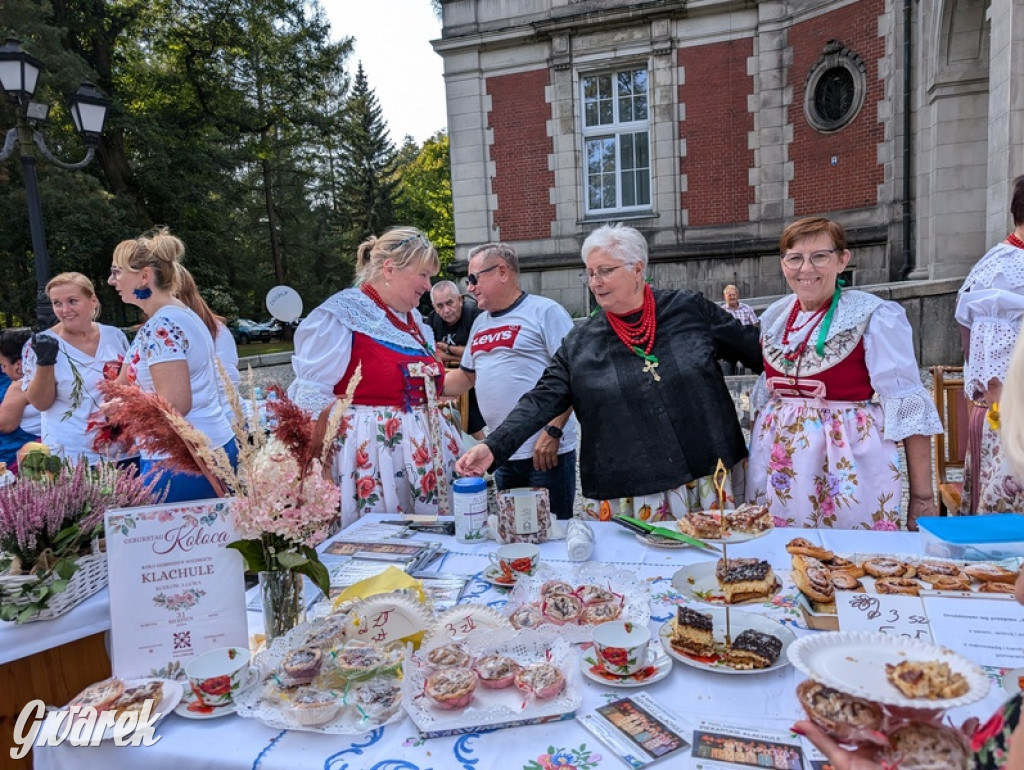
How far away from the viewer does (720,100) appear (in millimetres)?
11430

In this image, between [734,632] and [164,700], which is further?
[734,632]

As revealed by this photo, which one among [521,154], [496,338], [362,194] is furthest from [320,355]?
[362,194]

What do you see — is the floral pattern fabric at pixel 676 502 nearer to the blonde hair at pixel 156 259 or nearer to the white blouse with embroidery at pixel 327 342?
the white blouse with embroidery at pixel 327 342

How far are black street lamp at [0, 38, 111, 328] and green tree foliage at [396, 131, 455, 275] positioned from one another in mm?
25290

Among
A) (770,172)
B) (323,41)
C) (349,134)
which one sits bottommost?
(770,172)

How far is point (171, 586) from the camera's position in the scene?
4.57 feet

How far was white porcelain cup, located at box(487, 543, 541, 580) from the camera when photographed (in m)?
1.73

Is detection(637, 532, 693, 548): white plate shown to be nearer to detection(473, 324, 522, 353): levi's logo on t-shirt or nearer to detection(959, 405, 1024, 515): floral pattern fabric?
detection(959, 405, 1024, 515): floral pattern fabric

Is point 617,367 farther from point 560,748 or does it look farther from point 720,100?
point 720,100

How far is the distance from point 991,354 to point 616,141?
1069 cm

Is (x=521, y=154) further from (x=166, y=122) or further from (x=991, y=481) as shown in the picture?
(x=991, y=481)

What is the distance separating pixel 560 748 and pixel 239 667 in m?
0.65

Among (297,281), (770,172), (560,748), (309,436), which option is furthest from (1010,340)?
(297,281)

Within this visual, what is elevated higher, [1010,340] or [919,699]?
[1010,340]
